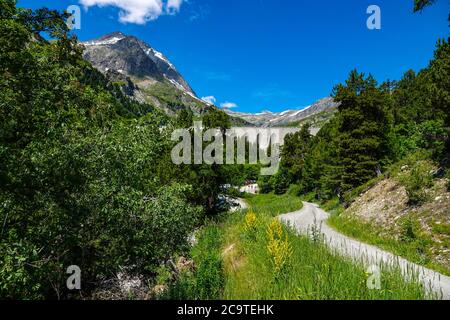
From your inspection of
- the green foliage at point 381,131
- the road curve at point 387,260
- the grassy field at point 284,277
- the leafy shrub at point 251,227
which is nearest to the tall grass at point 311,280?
the grassy field at point 284,277

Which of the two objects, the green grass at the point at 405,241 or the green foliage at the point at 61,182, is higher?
the green foliage at the point at 61,182

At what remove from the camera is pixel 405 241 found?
1516 centimetres

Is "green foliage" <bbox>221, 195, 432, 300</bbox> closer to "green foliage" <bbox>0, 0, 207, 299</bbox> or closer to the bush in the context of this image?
"green foliage" <bbox>0, 0, 207, 299</bbox>

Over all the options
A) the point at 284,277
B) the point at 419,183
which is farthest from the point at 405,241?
the point at 284,277

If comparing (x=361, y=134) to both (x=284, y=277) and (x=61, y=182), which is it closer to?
(x=284, y=277)

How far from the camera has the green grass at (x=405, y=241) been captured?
41.7 feet

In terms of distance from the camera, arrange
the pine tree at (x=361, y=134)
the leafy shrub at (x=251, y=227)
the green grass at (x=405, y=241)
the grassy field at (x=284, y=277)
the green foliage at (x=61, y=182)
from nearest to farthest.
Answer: the grassy field at (x=284, y=277), the green foliage at (x=61, y=182), the green grass at (x=405, y=241), the leafy shrub at (x=251, y=227), the pine tree at (x=361, y=134)

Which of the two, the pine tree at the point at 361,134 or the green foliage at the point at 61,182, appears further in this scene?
the pine tree at the point at 361,134

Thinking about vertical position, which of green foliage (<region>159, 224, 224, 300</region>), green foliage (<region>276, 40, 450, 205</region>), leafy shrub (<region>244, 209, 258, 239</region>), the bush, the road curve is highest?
green foliage (<region>276, 40, 450, 205</region>)

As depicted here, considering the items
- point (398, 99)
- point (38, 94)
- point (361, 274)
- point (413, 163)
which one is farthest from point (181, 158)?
point (398, 99)

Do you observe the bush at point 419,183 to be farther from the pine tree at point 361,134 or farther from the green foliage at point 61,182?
the green foliage at point 61,182

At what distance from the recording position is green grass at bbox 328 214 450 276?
12.7m

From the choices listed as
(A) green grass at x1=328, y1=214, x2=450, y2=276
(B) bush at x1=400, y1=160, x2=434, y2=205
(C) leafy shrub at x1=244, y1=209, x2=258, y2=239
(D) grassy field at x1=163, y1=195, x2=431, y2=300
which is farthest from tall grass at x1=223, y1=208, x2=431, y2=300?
(B) bush at x1=400, y1=160, x2=434, y2=205

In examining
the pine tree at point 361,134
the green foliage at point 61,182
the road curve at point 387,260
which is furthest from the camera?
the pine tree at point 361,134
